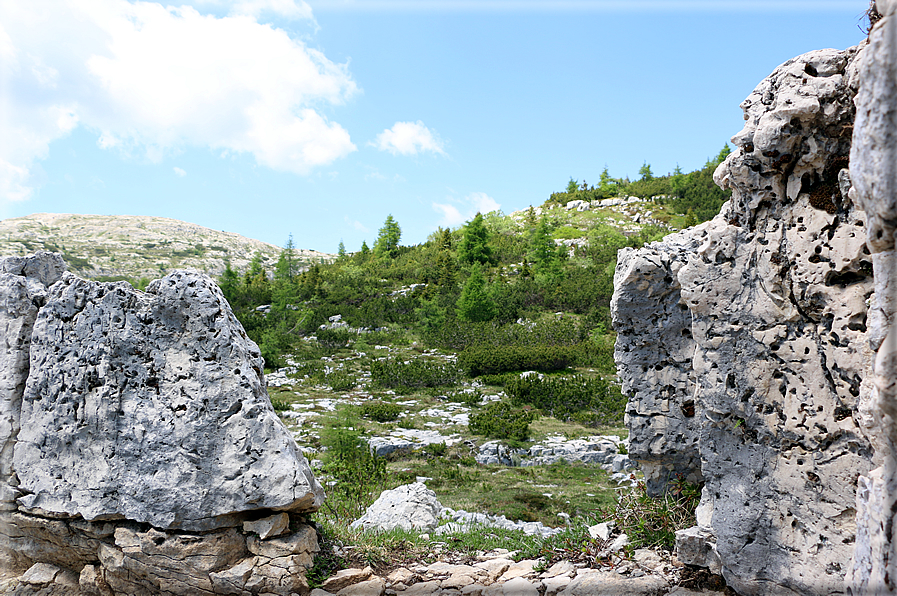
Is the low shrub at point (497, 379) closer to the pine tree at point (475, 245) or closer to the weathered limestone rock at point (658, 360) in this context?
the weathered limestone rock at point (658, 360)

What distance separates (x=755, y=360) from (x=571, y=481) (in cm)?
820

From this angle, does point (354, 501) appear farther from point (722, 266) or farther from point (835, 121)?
point (835, 121)

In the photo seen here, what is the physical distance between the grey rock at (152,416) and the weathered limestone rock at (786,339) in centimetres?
337

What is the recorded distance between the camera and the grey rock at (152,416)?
178 inches

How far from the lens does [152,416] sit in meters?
4.68

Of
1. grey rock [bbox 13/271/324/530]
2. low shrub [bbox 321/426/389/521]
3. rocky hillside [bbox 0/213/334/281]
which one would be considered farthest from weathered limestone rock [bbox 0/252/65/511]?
rocky hillside [bbox 0/213/334/281]

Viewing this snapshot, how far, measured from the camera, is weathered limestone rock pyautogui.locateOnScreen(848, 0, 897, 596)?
2.16 m

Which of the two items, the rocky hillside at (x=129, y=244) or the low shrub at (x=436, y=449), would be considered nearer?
the low shrub at (x=436, y=449)

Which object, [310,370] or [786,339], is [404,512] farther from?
[310,370]

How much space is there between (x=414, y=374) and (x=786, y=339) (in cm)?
1664

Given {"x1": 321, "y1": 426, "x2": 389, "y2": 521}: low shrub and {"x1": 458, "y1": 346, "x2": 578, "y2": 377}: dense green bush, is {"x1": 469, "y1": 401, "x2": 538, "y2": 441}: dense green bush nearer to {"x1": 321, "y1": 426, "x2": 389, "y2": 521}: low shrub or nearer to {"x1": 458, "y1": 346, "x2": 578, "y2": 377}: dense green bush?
{"x1": 321, "y1": 426, "x2": 389, "y2": 521}: low shrub

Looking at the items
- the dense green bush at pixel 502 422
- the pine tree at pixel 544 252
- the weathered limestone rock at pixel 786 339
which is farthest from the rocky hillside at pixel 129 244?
the weathered limestone rock at pixel 786 339

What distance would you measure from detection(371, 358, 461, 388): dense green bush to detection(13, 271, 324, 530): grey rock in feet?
47.9

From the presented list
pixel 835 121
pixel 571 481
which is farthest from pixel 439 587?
pixel 571 481
